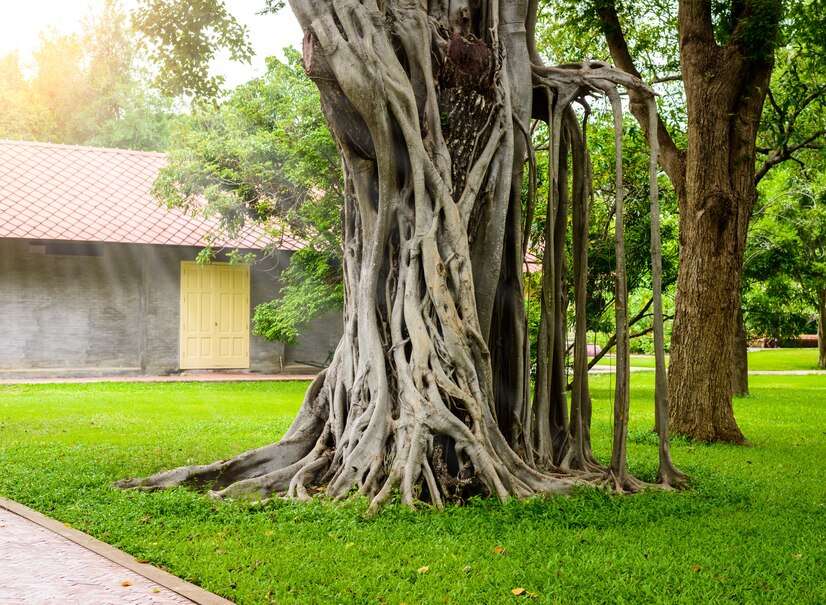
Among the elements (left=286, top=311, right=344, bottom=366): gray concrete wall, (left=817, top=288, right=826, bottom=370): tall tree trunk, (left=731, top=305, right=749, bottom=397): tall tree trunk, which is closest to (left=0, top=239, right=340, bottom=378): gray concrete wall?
(left=286, top=311, right=344, bottom=366): gray concrete wall

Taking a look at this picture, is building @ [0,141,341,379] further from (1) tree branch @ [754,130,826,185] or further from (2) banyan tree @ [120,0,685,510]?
(2) banyan tree @ [120,0,685,510]

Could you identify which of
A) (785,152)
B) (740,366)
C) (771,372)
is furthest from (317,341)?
(771,372)

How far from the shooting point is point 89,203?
18.8 m

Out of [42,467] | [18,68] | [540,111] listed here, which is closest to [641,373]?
[540,111]

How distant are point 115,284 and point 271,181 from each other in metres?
4.03

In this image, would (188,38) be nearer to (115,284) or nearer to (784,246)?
(115,284)

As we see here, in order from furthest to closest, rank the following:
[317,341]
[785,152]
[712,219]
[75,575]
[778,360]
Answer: [778,360] → [317,341] → [785,152] → [712,219] → [75,575]

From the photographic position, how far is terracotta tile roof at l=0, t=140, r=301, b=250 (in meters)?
17.6

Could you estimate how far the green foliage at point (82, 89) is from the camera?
35.9 m

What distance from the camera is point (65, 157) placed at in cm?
2089

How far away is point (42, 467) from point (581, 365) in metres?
4.53

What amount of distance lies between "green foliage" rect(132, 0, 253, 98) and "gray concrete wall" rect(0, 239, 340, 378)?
7.92 metres

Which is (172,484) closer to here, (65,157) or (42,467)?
(42,467)

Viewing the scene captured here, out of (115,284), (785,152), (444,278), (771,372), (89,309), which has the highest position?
(785,152)
